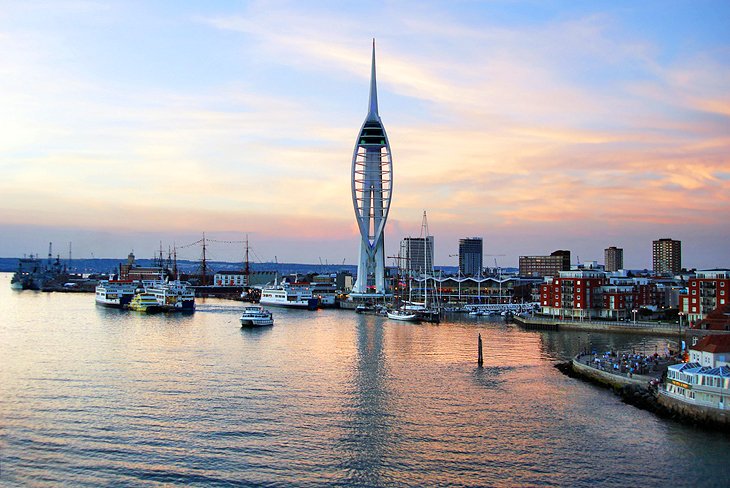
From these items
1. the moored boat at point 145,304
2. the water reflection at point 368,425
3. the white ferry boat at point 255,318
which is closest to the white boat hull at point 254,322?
the white ferry boat at point 255,318

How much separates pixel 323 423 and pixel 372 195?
5910 cm

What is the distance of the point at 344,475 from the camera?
12.3 metres

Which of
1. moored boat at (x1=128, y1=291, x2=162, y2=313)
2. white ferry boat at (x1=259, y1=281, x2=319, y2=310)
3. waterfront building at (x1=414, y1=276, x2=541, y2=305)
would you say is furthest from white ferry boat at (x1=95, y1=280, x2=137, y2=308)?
waterfront building at (x1=414, y1=276, x2=541, y2=305)

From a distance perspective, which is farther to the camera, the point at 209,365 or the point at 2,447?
the point at 209,365

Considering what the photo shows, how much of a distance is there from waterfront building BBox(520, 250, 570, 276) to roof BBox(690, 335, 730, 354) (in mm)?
101809

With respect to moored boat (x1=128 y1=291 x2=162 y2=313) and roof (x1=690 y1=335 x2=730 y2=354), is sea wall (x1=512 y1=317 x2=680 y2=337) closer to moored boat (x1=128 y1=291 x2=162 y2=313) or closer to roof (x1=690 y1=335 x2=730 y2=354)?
roof (x1=690 y1=335 x2=730 y2=354)

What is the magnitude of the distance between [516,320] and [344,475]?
34.7 m

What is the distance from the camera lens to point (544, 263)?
126062 millimetres

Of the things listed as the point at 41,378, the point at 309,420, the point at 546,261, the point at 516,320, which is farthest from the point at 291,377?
the point at 546,261

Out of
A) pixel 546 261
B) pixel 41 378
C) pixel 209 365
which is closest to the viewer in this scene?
pixel 41 378

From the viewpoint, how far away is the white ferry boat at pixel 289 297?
59.2m

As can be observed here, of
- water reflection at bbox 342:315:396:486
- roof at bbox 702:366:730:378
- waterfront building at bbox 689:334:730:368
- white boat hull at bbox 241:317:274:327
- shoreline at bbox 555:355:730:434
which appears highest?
waterfront building at bbox 689:334:730:368

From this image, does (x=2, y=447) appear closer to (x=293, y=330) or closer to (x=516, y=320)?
(x=293, y=330)

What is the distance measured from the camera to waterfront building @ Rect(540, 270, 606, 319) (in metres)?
42.4
